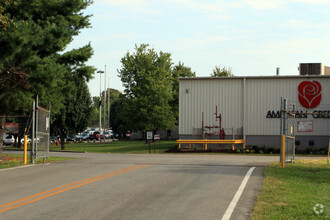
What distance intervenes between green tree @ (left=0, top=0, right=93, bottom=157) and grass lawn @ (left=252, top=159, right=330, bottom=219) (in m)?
11.5

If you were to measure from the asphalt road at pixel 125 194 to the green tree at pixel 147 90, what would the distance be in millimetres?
39655

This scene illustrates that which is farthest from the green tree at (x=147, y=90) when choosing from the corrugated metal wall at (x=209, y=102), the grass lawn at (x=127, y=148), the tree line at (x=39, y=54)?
the tree line at (x=39, y=54)

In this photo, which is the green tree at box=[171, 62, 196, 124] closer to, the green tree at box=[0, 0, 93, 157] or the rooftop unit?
the rooftop unit

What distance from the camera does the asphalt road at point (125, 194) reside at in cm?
851

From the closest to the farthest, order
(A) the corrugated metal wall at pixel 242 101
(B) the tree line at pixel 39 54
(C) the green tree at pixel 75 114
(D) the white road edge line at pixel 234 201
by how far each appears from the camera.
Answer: (D) the white road edge line at pixel 234 201
(B) the tree line at pixel 39 54
(A) the corrugated metal wall at pixel 242 101
(C) the green tree at pixel 75 114

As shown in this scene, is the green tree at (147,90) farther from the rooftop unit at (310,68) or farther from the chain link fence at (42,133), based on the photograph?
the chain link fence at (42,133)

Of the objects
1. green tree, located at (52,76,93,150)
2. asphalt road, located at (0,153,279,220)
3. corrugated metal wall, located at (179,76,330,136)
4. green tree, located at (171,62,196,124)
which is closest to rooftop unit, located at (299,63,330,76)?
corrugated metal wall, located at (179,76,330,136)

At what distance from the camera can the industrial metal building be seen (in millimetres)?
39875

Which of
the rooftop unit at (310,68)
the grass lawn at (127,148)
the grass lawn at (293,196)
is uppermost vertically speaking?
the rooftop unit at (310,68)

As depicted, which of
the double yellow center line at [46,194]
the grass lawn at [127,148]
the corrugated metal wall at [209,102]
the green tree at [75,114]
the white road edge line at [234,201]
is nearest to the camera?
the white road edge line at [234,201]

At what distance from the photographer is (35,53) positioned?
21.6 m

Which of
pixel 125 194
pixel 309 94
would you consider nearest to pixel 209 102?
pixel 309 94

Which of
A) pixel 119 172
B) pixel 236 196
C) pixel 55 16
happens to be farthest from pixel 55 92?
pixel 236 196

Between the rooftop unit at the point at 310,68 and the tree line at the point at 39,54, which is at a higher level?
the rooftop unit at the point at 310,68
